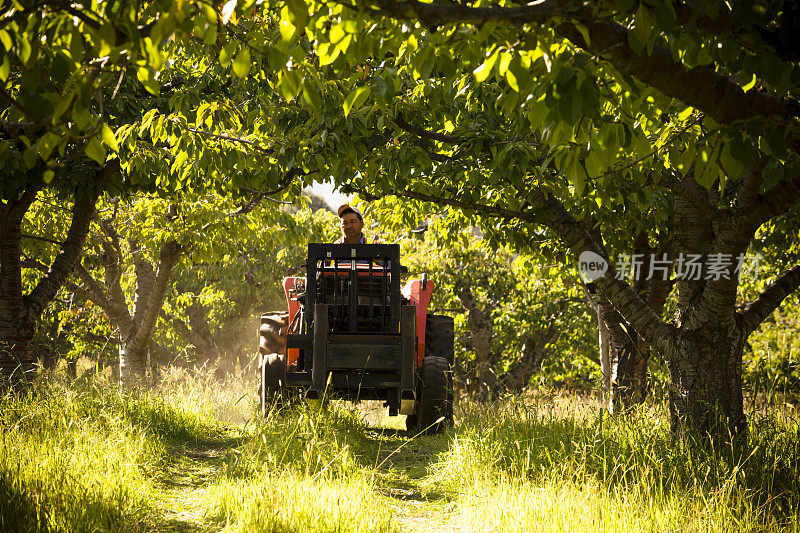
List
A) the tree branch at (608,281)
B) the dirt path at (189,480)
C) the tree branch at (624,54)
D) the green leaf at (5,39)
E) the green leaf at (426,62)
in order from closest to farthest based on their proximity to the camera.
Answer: the green leaf at (5,39) → the tree branch at (624,54) → the green leaf at (426,62) → the dirt path at (189,480) → the tree branch at (608,281)

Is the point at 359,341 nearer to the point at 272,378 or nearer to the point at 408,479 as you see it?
the point at 272,378

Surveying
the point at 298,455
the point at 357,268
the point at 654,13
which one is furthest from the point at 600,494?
the point at 357,268

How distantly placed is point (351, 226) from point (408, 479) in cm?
353

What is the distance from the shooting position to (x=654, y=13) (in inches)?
92.7

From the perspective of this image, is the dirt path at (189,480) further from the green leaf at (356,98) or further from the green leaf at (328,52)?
the green leaf at (328,52)

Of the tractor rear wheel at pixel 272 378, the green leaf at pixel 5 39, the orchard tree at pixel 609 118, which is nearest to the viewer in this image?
the green leaf at pixel 5 39

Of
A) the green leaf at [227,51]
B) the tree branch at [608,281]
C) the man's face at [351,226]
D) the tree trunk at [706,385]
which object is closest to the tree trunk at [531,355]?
the man's face at [351,226]

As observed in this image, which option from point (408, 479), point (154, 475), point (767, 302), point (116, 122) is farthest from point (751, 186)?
point (116, 122)

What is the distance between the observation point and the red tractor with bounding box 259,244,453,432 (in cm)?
677

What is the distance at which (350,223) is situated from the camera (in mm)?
8367

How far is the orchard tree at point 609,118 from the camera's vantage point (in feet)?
8.37

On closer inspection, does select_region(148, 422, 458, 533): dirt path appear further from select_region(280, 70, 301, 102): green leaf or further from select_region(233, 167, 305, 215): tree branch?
select_region(233, 167, 305, 215): tree branch

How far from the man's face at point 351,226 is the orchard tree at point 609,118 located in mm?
327

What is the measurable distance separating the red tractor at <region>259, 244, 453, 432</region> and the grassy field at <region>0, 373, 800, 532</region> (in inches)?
26.7
